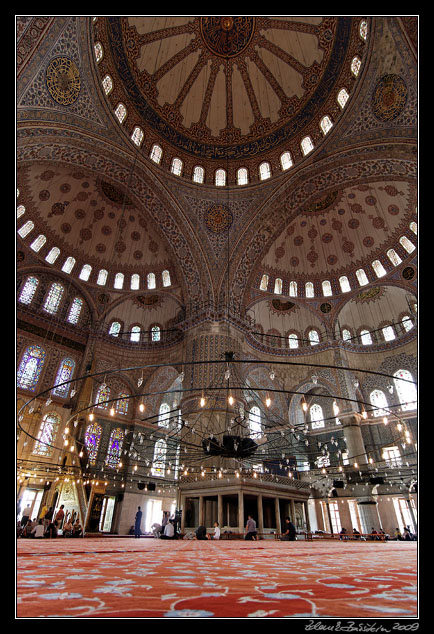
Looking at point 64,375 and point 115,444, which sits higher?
point 64,375

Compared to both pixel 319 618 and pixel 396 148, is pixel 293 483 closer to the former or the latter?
pixel 396 148

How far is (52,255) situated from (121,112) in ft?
22.8

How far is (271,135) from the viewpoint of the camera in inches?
611

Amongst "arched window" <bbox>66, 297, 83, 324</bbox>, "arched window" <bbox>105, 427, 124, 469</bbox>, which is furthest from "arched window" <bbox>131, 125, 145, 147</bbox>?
"arched window" <bbox>105, 427, 124, 469</bbox>

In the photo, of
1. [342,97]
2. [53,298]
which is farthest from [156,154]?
[53,298]

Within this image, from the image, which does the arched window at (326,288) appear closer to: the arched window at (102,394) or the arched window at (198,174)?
the arched window at (198,174)

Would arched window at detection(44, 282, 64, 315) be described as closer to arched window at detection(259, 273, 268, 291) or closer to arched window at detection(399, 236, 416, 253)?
arched window at detection(259, 273, 268, 291)

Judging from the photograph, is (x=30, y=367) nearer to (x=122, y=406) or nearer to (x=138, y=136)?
(x=122, y=406)

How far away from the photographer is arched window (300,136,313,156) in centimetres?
1432

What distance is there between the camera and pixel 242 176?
51.0ft

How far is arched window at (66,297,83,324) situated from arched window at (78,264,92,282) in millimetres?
1078

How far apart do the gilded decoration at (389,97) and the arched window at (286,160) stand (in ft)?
13.0

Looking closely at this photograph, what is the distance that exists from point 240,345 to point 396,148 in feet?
29.3

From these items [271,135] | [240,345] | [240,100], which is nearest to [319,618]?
[240,345]
